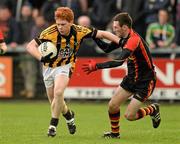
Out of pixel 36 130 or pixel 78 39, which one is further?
pixel 36 130

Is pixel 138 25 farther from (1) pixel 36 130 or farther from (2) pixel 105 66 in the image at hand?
(2) pixel 105 66

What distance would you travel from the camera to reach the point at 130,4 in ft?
66.1

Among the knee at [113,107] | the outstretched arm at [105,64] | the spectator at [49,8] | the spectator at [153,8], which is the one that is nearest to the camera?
the outstretched arm at [105,64]

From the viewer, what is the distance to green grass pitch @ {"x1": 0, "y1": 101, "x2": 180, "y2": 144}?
36.6ft

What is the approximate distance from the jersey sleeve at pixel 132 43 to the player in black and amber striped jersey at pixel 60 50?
1.78 ft

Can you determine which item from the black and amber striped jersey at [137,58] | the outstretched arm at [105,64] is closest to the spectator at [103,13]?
the black and amber striped jersey at [137,58]

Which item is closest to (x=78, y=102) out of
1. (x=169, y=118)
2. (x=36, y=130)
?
(x=169, y=118)

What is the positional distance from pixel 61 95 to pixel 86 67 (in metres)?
1.00

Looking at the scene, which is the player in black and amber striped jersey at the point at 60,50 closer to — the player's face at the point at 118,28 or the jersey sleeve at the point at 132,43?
the player's face at the point at 118,28

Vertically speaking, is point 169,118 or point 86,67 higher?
point 86,67

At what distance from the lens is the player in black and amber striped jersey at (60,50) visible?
11.3 m

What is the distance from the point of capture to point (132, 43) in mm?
10961

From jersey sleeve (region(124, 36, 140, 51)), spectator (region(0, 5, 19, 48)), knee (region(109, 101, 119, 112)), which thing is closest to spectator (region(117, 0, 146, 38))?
spectator (region(0, 5, 19, 48))

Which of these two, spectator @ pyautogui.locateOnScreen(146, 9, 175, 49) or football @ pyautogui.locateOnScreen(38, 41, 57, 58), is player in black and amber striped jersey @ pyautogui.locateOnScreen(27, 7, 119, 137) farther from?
spectator @ pyautogui.locateOnScreen(146, 9, 175, 49)
